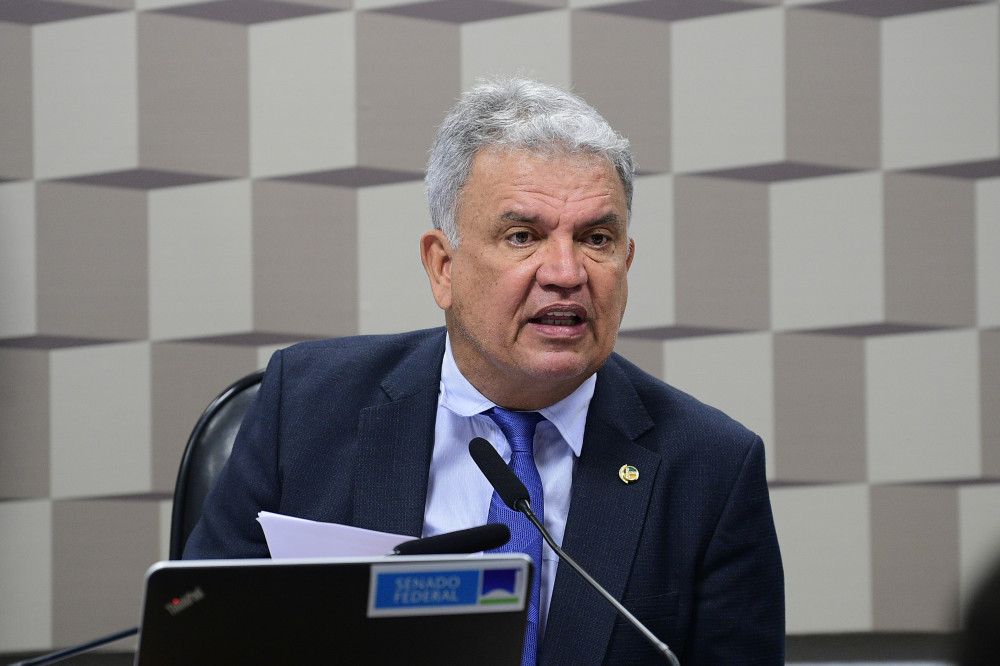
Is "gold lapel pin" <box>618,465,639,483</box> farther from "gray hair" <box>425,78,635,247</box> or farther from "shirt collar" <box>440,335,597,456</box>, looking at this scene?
"gray hair" <box>425,78,635,247</box>

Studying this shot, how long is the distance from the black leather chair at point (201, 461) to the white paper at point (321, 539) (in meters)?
0.68

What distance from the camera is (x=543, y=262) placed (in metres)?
1.70

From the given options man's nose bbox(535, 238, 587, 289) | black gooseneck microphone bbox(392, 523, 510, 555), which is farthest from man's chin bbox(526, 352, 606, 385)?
black gooseneck microphone bbox(392, 523, 510, 555)

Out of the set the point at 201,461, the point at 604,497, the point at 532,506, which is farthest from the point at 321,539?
the point at 201,461

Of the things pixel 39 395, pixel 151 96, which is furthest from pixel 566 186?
pixel 39 395

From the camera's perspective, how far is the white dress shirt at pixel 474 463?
1756 millimetres

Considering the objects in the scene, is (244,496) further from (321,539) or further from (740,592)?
(740,592)

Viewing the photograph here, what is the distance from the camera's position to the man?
1.70 metres

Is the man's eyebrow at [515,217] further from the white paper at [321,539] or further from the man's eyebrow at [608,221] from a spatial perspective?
the white paper at [321,539]

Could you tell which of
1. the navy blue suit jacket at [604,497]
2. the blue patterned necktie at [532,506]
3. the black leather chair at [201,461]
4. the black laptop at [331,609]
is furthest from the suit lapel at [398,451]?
the black laptop at [331,609]

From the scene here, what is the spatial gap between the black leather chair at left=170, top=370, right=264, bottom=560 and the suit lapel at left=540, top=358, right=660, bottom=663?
2.38ft

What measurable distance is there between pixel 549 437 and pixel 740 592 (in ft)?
1.36

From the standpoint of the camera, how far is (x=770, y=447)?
9.36 feet

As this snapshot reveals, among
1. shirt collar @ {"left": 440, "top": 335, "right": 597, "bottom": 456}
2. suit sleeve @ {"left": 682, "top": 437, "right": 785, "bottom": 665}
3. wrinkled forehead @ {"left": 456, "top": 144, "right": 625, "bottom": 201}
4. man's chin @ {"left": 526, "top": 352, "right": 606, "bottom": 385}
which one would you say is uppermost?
wrinkled forehead @ {"left": 456, "top": 144, "right": 625, "bottom": 201}
